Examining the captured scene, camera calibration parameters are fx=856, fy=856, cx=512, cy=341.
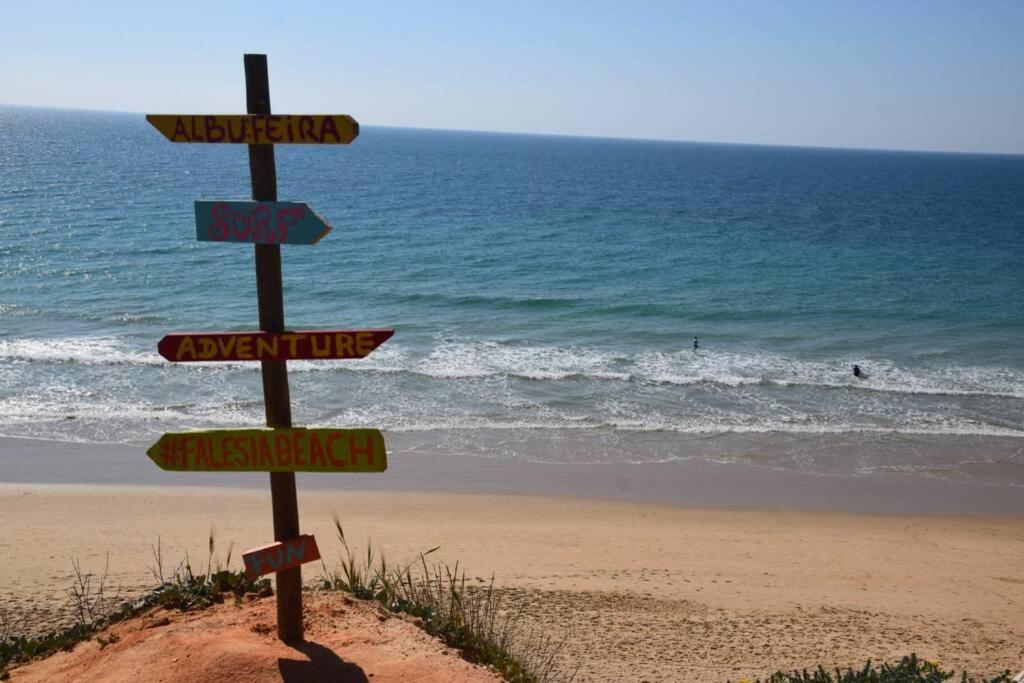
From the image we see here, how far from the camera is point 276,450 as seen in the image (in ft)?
18.6

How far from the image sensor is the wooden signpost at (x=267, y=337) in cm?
540

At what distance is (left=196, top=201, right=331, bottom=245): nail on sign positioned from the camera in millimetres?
5426

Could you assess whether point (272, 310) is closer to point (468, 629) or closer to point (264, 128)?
point (264, 128)

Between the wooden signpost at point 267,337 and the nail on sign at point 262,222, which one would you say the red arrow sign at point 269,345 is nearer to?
the wooden signpost at point 267,337

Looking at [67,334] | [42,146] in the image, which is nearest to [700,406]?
[67,334]

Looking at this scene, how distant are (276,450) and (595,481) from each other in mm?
10070

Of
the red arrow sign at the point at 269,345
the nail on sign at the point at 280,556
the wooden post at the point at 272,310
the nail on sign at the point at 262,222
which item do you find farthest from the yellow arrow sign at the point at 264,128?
the nail on sign at the point at 280,556

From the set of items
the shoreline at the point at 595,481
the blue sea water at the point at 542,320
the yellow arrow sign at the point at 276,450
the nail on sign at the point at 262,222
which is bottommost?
the shoreline at the point at 595,481

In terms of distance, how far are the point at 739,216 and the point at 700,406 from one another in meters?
44.1

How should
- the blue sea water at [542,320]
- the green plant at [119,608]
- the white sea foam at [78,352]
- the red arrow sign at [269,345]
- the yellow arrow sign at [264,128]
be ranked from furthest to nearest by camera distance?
the white sea foam at [78,352]
the blue sea water at [542,320]
the green plant at [119,608]
the red arrow sign at [269,345]
the yellow arrow sign at [264,128]

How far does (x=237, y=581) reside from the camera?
24.6ft

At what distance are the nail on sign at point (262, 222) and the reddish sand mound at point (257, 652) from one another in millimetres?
2882

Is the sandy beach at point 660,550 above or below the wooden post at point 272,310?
below

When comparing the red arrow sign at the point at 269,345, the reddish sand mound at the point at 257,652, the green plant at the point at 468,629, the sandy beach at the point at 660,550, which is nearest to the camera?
the red arrow sign at the point at 269,345
